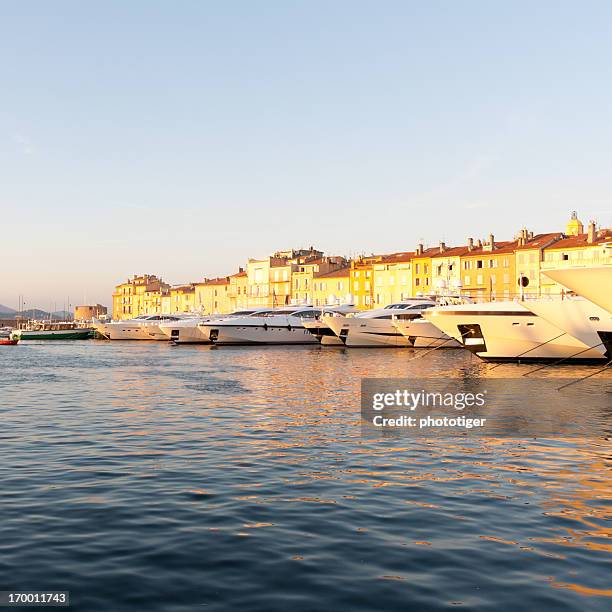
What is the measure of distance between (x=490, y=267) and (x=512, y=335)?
62.3 metres

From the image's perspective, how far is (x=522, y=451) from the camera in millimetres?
14945

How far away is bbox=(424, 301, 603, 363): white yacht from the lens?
38.2 metres

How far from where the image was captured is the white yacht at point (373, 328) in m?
64.6

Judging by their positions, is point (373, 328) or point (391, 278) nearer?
point (373, 328)

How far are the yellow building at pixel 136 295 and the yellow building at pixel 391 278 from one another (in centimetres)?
7898

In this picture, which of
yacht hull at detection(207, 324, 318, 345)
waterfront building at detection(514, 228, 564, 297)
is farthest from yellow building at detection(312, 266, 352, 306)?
yacht hull at detection(207, 324, 318, 345)

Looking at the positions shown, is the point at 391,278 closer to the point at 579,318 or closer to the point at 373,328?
the point at 373,328

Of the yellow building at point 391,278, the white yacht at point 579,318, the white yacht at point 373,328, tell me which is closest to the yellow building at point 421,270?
the yellow building at point 391,278

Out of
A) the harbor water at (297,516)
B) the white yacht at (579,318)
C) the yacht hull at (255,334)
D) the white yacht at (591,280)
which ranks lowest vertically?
the harbor water at (297,516)

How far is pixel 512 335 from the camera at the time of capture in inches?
1539

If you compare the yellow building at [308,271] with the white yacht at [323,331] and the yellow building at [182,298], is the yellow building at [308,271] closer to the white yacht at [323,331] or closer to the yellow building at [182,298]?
the yellow building at [182,298]

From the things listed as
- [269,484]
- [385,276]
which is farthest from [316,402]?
[385,276]

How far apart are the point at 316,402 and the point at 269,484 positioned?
12008 mm

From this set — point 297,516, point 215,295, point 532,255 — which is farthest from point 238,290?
point 297,516
